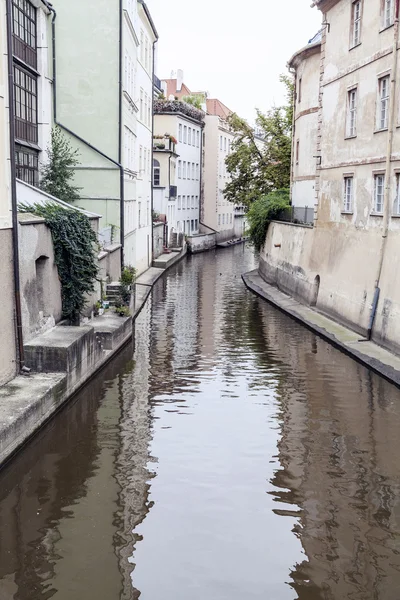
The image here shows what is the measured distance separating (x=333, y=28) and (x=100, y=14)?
9.10 meters

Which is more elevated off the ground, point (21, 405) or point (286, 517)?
point (21, 405)

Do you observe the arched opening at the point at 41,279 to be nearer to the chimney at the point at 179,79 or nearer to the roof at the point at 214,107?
the chimney at the point at 179,79

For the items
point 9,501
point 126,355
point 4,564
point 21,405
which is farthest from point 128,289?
point 4,564

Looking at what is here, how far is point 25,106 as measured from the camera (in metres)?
24.6

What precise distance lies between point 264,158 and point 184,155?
454 inches

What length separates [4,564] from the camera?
8109mm

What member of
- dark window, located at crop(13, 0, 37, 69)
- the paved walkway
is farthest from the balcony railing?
dark window, located at crop(13, 0, 37, 69)

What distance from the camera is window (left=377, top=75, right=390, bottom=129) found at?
19953 millimetres

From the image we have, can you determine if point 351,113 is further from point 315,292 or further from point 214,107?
point 214,107

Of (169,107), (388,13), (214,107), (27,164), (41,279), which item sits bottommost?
(41,279)

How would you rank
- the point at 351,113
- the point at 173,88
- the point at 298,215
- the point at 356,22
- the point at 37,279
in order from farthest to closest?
the point at 173,88, the point at 298,215, the point at 351,113, the point at 356,22, the point at 37,279

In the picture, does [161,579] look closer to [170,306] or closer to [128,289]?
[128,289]

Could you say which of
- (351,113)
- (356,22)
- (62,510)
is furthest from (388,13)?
(62,510)

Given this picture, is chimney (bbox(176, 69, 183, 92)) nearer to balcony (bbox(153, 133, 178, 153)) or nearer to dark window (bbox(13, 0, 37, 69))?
balcony (bbox(153, 133, 178, 153))
